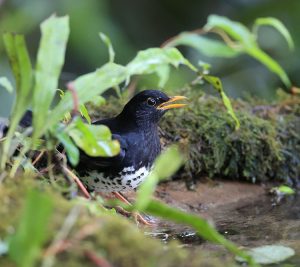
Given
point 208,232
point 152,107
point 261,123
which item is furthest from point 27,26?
point 208,232

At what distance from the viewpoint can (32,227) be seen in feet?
7.35

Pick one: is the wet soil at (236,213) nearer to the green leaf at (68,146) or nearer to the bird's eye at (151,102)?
the bird's eye at (151,102)

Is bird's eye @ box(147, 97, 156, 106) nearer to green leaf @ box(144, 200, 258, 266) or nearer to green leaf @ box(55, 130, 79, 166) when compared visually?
green leaf @ box(55, 130, 79, 166)

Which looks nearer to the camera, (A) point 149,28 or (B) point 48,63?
(B) point 48,63

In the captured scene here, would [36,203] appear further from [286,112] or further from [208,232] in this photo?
[286,112]

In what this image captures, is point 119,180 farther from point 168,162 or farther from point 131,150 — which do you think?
point 168,162

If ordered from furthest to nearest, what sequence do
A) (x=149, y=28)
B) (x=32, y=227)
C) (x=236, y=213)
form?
(x=149, y=28) < (x=236, y=213) < (x=32, y=227)

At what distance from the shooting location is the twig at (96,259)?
2389 mm

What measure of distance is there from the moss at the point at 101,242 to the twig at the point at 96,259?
0.01 meters

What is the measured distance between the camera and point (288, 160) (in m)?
5.95

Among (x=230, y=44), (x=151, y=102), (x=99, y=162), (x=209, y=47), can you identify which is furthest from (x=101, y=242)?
(x=151, y=102)

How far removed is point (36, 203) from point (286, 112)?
4.41 m

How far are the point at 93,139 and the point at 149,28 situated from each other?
262 inches

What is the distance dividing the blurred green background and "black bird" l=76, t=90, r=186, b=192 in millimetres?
1627
